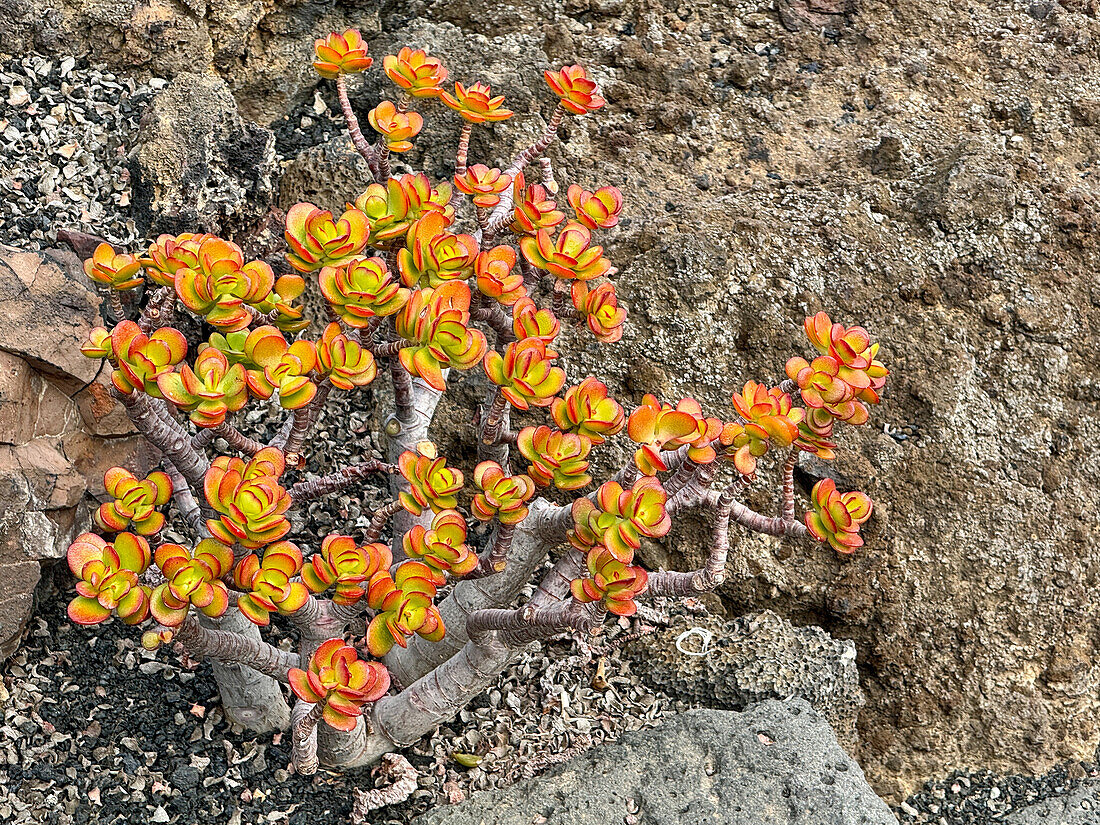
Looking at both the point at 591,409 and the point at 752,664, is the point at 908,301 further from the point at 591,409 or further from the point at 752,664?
the point at 591,409

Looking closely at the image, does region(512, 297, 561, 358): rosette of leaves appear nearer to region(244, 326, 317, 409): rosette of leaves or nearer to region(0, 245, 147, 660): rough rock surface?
region(244, 326, 317, 409): rosette of leaves

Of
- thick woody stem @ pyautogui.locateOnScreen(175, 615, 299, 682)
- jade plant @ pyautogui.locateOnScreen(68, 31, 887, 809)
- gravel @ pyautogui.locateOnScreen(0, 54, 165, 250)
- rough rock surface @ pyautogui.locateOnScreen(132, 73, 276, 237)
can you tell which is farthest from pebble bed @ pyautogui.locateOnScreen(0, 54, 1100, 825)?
thick woody stem @ pyautogui.locateOnScreen(175, 615, 299, 682)

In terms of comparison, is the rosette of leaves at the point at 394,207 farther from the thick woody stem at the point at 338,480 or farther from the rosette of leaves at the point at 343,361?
the thick woody stem at the point at 338,480

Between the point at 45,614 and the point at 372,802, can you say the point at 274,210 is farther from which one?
the point at 372,802

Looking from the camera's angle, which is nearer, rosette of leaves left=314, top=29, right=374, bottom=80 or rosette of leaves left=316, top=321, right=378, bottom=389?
rosette of leaves left=316, top=321, right=378, bottom=389

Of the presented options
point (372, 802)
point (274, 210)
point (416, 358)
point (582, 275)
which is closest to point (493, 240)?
point (582, 275)

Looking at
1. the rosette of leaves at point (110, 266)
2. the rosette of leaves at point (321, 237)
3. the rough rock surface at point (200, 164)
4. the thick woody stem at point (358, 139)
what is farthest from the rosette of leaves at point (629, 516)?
the rough rock surface at point (200, 164)
